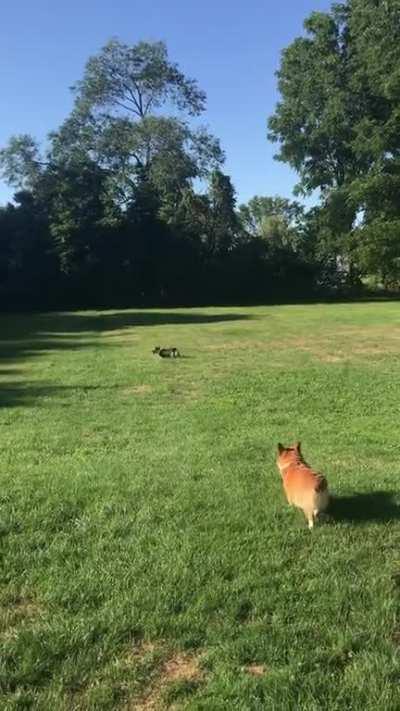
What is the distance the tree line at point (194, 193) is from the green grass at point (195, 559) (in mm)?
31703

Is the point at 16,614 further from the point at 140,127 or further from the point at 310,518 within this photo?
the point at 140,127

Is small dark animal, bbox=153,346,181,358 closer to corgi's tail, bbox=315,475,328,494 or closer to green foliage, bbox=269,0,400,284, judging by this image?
corgi's tail, bbox=315,475,328,494

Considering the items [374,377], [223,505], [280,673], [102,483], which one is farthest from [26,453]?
[374,377]

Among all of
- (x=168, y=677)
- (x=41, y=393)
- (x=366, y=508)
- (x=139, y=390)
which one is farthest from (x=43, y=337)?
(x=168, y=677)

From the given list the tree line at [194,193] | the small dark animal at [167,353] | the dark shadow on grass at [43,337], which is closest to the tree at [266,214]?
the tree line at [194,193]

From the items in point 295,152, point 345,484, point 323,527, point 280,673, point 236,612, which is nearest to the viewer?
point 280,673

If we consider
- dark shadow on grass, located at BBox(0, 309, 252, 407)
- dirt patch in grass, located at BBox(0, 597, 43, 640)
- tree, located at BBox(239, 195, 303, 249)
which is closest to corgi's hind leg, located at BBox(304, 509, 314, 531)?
dirt patch in grass, located at BBox(0, 597, 43, 640)

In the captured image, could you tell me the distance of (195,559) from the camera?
12.1 ft

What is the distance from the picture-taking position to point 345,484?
493 cm

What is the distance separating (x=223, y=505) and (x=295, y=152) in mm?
43185

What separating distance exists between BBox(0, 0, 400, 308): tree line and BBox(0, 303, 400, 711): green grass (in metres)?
31.7

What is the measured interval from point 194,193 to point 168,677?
1751 inches

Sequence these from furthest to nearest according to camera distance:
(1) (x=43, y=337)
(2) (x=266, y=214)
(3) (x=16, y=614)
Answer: (2) (x=266, y=214), (1) (x=43, y=337), (3) (x=16, y=614)

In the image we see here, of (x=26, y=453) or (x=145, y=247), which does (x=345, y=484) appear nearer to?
(x=26, y=453)
